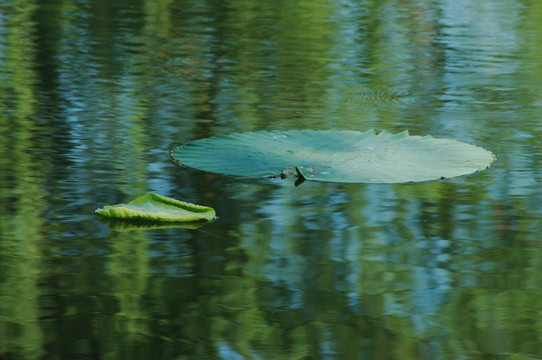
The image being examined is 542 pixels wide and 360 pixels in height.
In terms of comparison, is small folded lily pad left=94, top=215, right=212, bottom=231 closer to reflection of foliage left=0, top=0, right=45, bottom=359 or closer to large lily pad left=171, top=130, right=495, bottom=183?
reflection of foliage left=0, top=0, right=45, bottom=359

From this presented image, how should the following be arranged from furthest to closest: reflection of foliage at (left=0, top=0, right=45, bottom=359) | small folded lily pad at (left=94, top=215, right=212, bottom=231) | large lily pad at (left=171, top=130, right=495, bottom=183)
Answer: large lily pad at (left=171, top=130, right=495, bottom=183), small folded lily pad at (left=94, top=215, right=212, bottom=231), reflection of foliage at (left=0, top=0, right=45, bottom=359)

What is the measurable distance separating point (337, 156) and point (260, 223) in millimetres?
515

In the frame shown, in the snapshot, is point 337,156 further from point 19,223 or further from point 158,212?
point 19,223

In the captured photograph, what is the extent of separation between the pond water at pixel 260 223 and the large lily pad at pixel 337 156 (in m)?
0.05

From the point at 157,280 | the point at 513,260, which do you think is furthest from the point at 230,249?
the point at 513,260

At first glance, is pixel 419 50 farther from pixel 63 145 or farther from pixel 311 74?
pixel 63 145

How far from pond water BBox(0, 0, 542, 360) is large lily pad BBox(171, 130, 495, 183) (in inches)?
1.8

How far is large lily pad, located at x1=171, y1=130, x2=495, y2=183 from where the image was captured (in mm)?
2092

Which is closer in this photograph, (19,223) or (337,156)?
(19,223)

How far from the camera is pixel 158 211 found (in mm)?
1751

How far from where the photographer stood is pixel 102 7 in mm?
5988

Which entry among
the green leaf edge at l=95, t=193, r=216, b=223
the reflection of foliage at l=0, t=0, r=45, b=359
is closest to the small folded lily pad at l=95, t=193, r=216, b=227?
the green leaf edge at l=95, t=193, r=216, b=223

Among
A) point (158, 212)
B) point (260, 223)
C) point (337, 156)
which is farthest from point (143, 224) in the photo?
point (337, 156)

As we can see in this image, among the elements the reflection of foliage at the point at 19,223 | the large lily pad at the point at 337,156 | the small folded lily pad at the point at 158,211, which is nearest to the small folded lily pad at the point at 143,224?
the small folded lily pad at the point at 158,211
